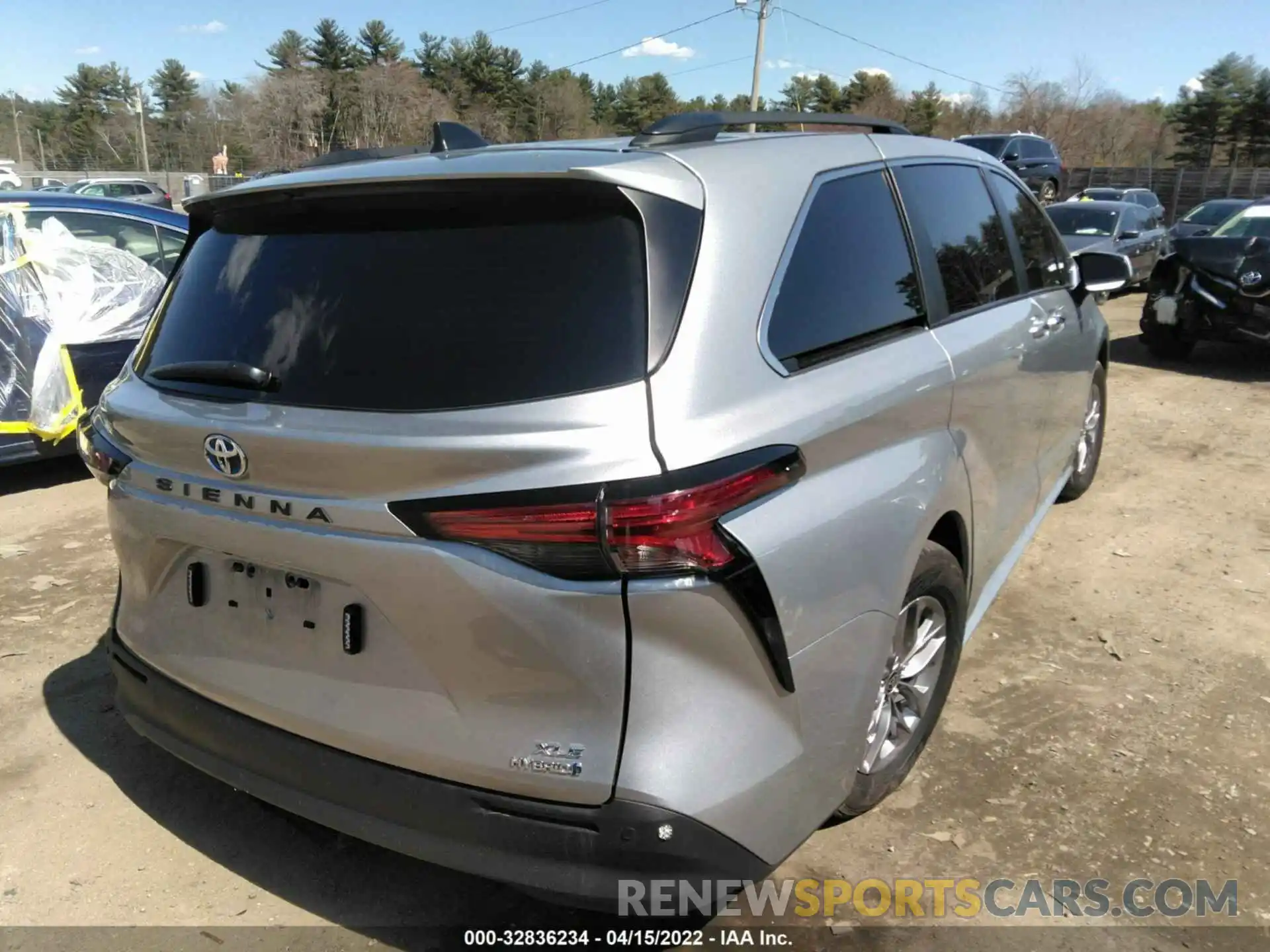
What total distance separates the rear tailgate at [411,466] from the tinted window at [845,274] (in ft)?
1.51

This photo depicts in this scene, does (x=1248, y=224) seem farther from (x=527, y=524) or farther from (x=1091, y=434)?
(x=527, y=524)

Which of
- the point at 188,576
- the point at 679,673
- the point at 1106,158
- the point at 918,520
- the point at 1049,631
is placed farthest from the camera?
the point at 1106,158

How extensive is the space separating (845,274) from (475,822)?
1.59m

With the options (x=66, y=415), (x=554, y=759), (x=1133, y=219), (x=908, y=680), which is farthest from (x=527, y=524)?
(x=1133, y=219)

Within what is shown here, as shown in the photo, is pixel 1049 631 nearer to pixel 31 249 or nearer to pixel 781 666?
pixel 781 666

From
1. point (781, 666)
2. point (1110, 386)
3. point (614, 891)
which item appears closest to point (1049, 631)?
point (781, 666)

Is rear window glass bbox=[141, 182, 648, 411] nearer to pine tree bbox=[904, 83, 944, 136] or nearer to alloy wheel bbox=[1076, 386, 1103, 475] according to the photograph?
alloy wheel bbox=[1076, 386, 1103, 475]

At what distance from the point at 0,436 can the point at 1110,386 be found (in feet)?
28.2

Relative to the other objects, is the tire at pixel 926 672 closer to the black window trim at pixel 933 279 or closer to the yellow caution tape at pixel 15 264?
the black window trim at pixel 933 279

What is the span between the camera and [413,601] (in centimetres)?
192

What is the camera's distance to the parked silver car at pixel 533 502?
72.6 inches

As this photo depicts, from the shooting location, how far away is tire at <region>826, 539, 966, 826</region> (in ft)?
8.67

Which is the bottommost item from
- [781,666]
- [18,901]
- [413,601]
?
[18,901]

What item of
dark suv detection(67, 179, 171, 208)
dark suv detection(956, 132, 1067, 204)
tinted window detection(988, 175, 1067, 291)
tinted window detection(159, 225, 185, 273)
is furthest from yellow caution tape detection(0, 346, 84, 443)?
dark suv detection(67, 179, 171, 208)
